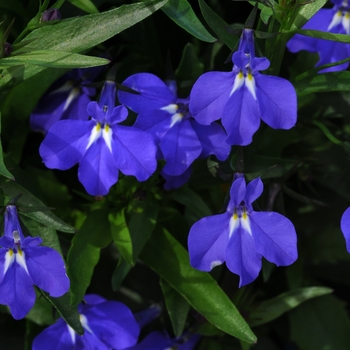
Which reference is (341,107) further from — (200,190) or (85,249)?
(85,249)

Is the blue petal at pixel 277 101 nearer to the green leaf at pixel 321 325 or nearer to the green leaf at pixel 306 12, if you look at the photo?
the green leaf at pixel 306 12

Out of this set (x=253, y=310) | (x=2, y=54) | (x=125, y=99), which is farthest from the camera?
(x=253, y=310)

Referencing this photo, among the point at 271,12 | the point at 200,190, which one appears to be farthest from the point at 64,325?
A: the point at 271,12

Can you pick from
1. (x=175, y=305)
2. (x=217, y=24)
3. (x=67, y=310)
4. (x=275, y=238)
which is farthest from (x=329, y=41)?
(x=67, y=310)

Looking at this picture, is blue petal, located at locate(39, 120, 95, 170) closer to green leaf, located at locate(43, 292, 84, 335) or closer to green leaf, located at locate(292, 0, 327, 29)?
green leaf, located at locate(43, 292, 84, 335)

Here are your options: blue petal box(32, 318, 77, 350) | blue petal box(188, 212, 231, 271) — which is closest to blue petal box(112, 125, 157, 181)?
blue petal box(188, 212, 231, 271)

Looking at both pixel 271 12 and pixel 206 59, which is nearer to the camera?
pixel 271 12

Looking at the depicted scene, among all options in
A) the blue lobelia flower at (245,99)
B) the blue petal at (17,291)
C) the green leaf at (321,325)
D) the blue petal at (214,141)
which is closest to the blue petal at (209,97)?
the blue lobelia flower at (245,99)
